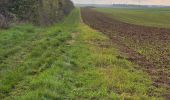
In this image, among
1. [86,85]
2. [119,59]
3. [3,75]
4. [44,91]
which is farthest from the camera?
[119,59]

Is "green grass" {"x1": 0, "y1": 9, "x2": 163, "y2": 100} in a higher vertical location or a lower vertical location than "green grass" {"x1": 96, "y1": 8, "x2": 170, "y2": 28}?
higher

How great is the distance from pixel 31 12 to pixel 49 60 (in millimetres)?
21514

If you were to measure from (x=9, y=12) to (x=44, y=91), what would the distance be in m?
23.5

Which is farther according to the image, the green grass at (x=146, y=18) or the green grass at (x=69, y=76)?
the green grass at (x=146, y=18)

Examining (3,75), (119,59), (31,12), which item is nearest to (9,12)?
(31,12)

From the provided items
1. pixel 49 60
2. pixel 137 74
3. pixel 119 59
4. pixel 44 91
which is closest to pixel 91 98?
pixel 44 91

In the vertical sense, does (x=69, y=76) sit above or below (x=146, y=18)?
above

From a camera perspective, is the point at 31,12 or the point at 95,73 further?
the point at 31,12

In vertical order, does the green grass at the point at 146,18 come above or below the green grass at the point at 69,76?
below

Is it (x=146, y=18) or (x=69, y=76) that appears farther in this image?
(x=146, y=18)

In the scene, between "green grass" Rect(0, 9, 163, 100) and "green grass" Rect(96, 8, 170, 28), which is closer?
"green grass" Rect(0, 9, 163, 100)

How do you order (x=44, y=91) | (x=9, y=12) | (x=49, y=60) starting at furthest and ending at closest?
(x=9, y=12) → (x=49, y=60) → (x=44, y=91)

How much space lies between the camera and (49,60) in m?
15.6

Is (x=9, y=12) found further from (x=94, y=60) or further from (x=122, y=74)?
(x=122, y=74)
